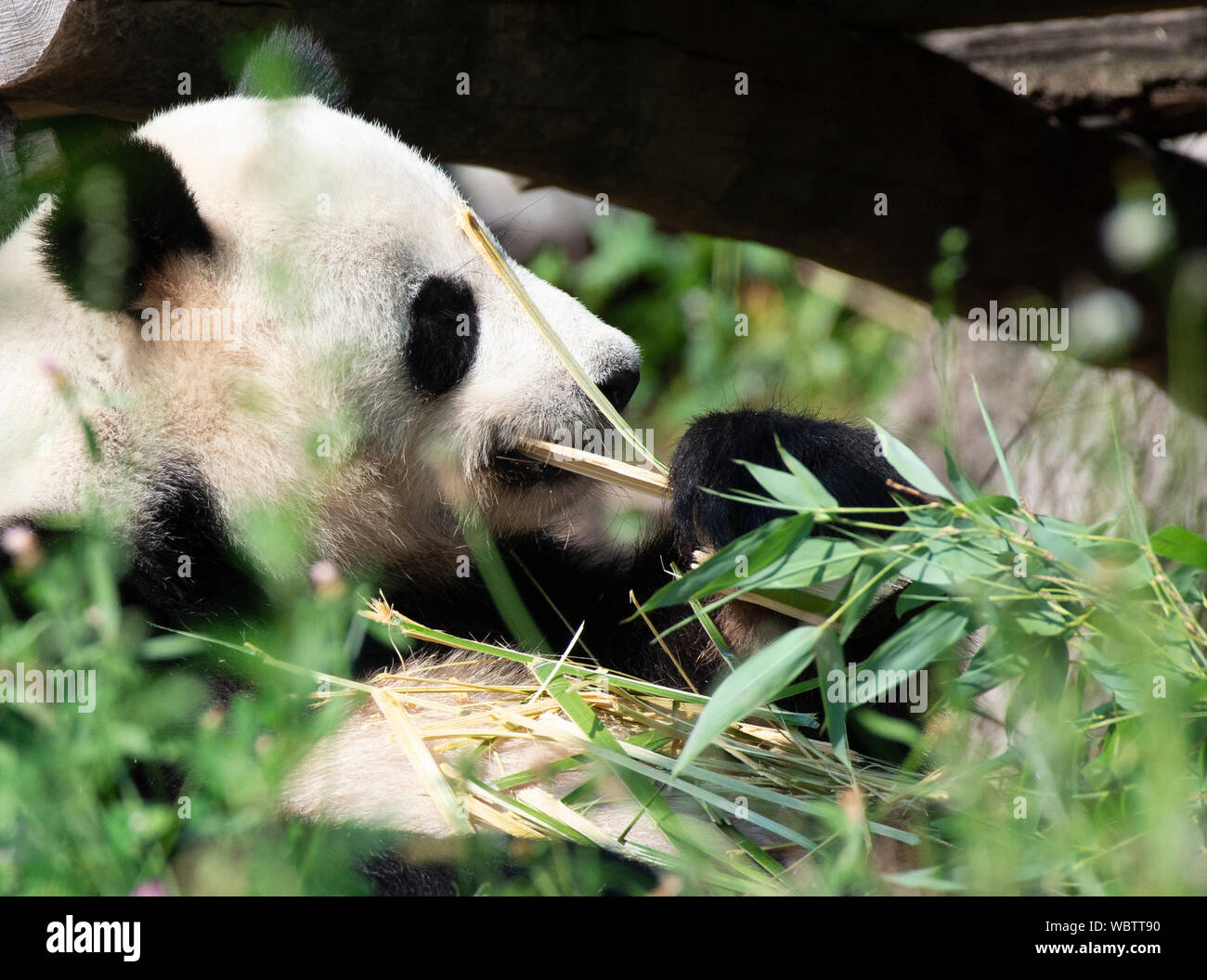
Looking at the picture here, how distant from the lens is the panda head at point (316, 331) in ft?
6.01

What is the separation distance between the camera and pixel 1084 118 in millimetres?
3334

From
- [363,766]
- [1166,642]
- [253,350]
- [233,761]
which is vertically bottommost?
[363,766]

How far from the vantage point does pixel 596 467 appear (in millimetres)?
1966

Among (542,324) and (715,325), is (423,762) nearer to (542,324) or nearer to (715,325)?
(542,324)

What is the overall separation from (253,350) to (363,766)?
2.40ft

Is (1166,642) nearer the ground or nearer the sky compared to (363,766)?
nearer the sky

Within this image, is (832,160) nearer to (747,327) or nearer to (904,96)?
(904,96)

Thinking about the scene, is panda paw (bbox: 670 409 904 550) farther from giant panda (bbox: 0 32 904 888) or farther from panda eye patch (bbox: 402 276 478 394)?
panda eye patch (bbox: 402 276 478 394)

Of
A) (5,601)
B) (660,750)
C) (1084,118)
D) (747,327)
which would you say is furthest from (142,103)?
(747,327)

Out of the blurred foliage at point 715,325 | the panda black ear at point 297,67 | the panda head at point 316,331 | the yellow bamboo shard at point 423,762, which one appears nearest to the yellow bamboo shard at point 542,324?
the panda head at point 316,331

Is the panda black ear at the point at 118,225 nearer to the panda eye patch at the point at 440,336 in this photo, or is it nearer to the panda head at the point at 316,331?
the panda head at the point at 316,331

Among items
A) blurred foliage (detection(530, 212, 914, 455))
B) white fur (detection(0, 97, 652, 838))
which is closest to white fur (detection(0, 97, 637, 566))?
white fur (detection(0, 97, 652, 838))

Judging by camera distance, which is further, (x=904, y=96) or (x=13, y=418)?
(x=904, y=96)

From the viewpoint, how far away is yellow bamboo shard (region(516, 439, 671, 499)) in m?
1.96
